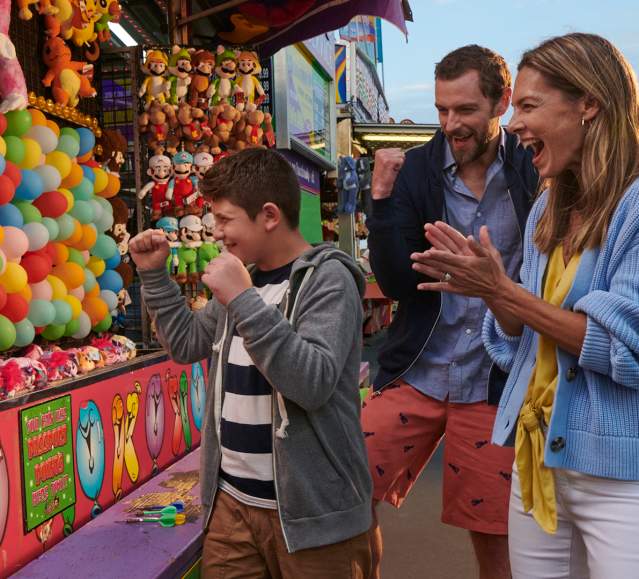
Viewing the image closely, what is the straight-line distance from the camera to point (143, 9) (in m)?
6.12

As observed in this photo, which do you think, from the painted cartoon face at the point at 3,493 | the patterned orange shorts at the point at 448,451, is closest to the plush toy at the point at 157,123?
the painted cartoon face at the point at 3,493

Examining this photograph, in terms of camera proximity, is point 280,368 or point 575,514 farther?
point 280,368

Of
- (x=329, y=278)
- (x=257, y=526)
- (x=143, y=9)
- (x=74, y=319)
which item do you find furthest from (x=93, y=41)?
(x=257, y=526)

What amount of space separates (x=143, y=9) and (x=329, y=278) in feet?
16.4

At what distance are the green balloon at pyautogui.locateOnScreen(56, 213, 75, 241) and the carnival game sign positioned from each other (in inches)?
31.0

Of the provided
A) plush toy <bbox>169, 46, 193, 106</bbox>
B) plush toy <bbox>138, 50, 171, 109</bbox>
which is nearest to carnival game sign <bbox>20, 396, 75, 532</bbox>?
plush toy <bbox>138, 50, 171, 109</bbox>

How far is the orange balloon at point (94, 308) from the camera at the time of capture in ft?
12.1

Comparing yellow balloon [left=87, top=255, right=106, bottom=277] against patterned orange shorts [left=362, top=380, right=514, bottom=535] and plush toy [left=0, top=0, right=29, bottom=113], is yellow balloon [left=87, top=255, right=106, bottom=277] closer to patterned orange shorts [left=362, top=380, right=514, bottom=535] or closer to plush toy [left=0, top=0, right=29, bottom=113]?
plush toy [left=0, top=0, right=29, bottom=113]

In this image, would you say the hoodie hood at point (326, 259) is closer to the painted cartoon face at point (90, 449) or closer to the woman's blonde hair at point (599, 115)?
the woman's blonde hair at point (599, 115)

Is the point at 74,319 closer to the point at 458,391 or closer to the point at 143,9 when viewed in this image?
the point at 458,391

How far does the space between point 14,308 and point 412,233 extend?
5.10 ft

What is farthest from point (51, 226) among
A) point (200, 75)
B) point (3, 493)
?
point (200, 75)

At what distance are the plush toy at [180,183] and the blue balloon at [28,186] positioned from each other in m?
1.62

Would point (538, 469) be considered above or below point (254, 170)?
below
